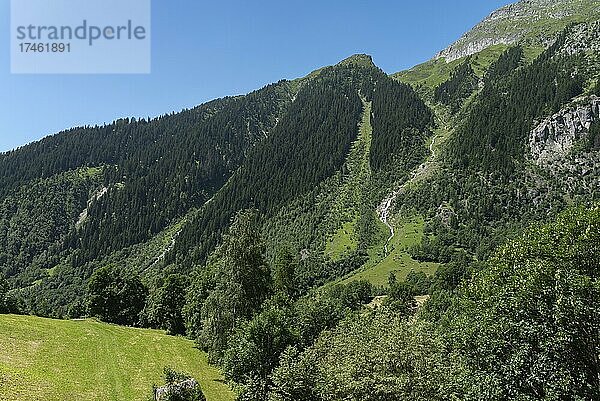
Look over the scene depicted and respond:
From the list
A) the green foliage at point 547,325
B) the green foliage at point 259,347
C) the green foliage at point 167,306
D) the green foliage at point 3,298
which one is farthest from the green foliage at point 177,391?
the green foliage at point 3,298

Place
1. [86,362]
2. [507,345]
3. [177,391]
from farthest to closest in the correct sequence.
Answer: [86,362]
[177,391]
[507,345]

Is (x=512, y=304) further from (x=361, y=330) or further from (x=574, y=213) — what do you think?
(x=361, y=330)

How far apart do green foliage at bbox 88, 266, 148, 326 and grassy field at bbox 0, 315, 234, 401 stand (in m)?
38.0

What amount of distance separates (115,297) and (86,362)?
61.2 metres

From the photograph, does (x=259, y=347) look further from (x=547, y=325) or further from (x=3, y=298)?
(x=3, y=298)

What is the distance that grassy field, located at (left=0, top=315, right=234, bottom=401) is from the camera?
3762 cm

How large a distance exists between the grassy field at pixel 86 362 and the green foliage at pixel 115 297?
3798 centimetres

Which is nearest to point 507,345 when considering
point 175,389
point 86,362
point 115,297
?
point 175,389

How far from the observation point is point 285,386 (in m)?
35.1

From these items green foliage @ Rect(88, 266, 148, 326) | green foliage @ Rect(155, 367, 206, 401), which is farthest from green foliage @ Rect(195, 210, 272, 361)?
green foliage @ Rect(88, 266, 148, 326)

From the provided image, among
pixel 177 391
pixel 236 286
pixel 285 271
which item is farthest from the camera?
pixel 285 271

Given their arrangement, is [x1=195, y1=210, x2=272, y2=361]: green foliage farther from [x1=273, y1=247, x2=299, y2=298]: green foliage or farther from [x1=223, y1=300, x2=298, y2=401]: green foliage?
[x1=273, y1=247, x2=299, y2=298]: green foliage

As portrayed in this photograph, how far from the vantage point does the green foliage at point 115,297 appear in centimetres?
10244

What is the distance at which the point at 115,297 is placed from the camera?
105m
